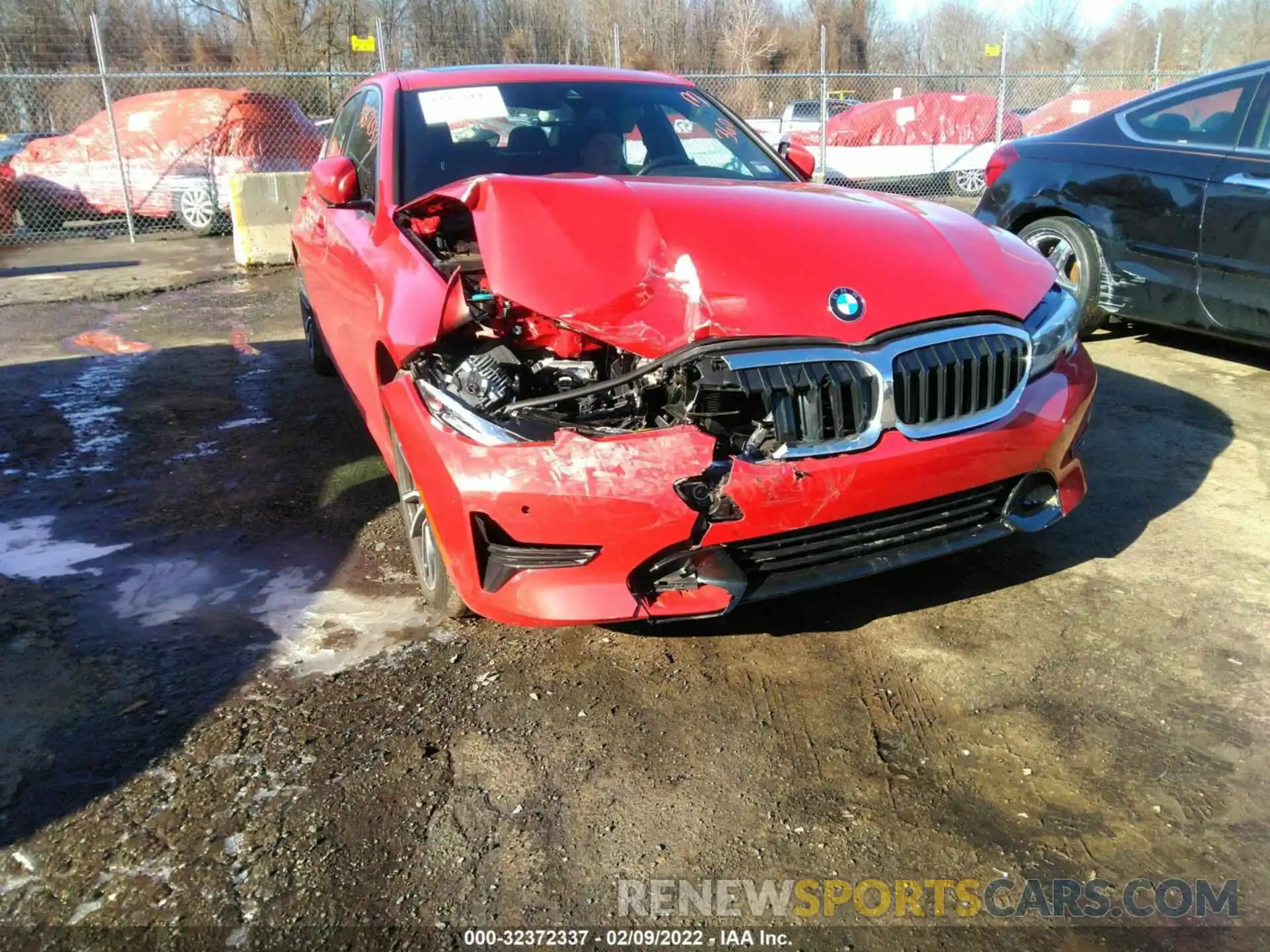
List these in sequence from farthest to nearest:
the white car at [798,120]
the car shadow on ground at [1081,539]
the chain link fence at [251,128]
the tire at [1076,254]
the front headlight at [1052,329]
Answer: the white car at [798,120] < the chain link fence at [251,128] < the tire at [1076,254] < the car shadow on ground at [1081,539] < the front headlight at [1052,329]

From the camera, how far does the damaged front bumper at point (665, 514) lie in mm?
2660

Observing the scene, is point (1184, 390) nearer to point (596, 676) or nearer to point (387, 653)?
point (596, 676)

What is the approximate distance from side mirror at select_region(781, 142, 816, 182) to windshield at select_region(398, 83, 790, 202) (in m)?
0.14

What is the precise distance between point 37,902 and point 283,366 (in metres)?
5.03

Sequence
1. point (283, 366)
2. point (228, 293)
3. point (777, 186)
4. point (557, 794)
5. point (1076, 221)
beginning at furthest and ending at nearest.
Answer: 1. point (228, 293)
2. point (283, 366)
3. point (1076, 221)
4. point (777, 186)
5. point (557, 794)

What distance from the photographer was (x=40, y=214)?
14992 mm

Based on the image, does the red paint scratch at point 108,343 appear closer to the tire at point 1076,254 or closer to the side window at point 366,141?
the side window at point 366,141

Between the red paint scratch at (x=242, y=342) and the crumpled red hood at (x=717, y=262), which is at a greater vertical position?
the crumpled red hood at (x=717, y=262)

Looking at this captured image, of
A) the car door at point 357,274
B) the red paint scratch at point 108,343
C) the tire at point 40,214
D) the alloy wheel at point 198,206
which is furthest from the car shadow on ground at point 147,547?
the tire at point 40,214

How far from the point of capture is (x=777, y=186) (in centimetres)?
382

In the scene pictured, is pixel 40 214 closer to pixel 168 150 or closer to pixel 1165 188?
pixel 168 150

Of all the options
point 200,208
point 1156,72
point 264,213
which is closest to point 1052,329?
point 264,213

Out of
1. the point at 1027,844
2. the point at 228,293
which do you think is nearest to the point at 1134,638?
the point at 1027,844

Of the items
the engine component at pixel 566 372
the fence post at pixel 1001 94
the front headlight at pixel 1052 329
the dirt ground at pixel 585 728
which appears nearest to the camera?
the dirt ground at pixel 585 728
